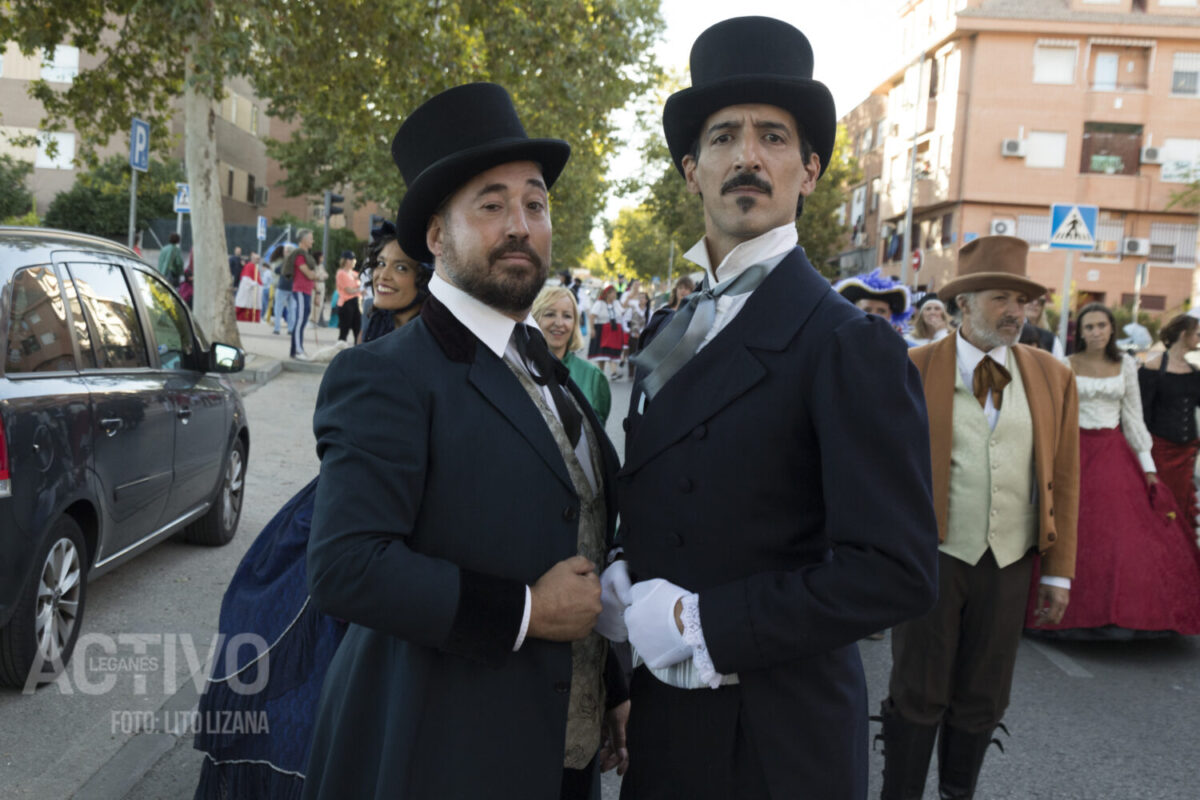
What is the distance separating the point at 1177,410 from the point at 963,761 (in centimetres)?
493

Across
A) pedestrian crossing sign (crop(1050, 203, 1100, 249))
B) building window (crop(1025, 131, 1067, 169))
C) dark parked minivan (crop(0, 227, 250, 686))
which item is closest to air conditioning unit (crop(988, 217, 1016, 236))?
building window (crop(1025, 131, 1067, 169))

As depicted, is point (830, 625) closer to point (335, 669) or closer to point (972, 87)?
point (335, 669)

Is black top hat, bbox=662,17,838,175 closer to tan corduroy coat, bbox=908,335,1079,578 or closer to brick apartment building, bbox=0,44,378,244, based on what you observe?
tan corduroy coat, bbox=908,335,1079,578

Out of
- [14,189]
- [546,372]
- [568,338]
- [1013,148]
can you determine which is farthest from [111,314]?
[1013,148]

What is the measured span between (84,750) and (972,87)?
1785 inches

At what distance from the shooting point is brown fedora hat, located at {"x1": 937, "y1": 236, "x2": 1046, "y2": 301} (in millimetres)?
4176

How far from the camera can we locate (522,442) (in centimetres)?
207

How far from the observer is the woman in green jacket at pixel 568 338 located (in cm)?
590

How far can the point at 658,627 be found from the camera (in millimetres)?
1926

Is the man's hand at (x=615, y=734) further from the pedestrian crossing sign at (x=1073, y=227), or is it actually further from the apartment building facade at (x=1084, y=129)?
the apartment building facade at (x=1084, y=129)

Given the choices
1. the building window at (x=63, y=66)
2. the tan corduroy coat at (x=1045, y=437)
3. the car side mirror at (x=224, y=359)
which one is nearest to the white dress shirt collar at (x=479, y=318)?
the tan corduroy coat at (x=1045, y=437)

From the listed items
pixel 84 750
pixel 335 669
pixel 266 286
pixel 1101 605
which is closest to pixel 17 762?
pixel 84 750

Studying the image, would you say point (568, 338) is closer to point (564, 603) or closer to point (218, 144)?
point (564, 603)

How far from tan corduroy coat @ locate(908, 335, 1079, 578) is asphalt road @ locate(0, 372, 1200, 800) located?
118cm
